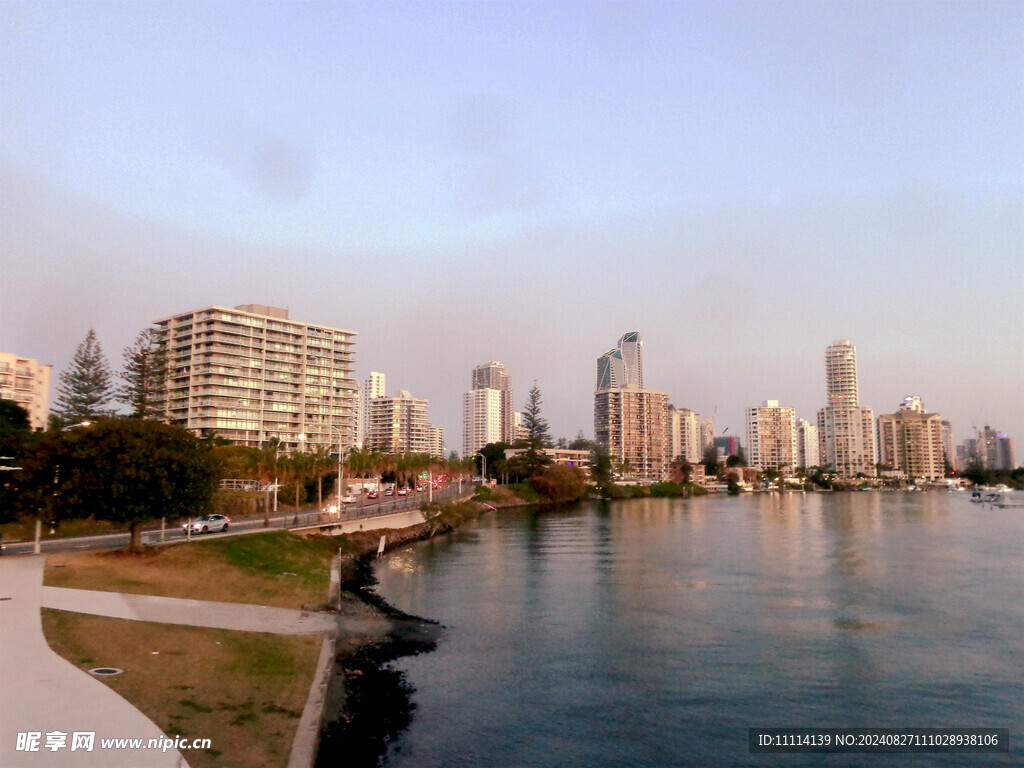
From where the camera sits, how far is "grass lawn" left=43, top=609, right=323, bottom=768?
629 inches

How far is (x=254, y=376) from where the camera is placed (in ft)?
498

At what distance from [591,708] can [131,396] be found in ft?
261

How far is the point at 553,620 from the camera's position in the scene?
36125 millimetres

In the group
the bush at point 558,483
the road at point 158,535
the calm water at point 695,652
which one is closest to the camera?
the calm water at point 695,652

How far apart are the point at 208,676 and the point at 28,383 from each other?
170 m

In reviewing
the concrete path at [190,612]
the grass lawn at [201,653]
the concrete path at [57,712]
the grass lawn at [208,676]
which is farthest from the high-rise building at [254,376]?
the concrete path at [57,712]

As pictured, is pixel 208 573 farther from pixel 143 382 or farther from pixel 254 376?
pixel 254 376

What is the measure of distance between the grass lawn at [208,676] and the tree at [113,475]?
11719mm

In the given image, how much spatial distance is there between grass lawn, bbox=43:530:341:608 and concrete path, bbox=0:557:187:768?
352 inches

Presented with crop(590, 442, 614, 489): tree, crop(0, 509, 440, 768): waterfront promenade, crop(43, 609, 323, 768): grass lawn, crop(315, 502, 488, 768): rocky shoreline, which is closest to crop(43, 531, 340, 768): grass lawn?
crop(43, 609, 323, 768): grass lawn

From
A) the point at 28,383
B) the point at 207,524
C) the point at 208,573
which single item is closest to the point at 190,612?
the point at 208,573

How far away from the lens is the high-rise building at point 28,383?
5920 inches

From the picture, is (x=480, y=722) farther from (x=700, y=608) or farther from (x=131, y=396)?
(x=131, y=396)

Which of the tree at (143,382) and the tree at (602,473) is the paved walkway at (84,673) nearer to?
the tree at (143,382)
